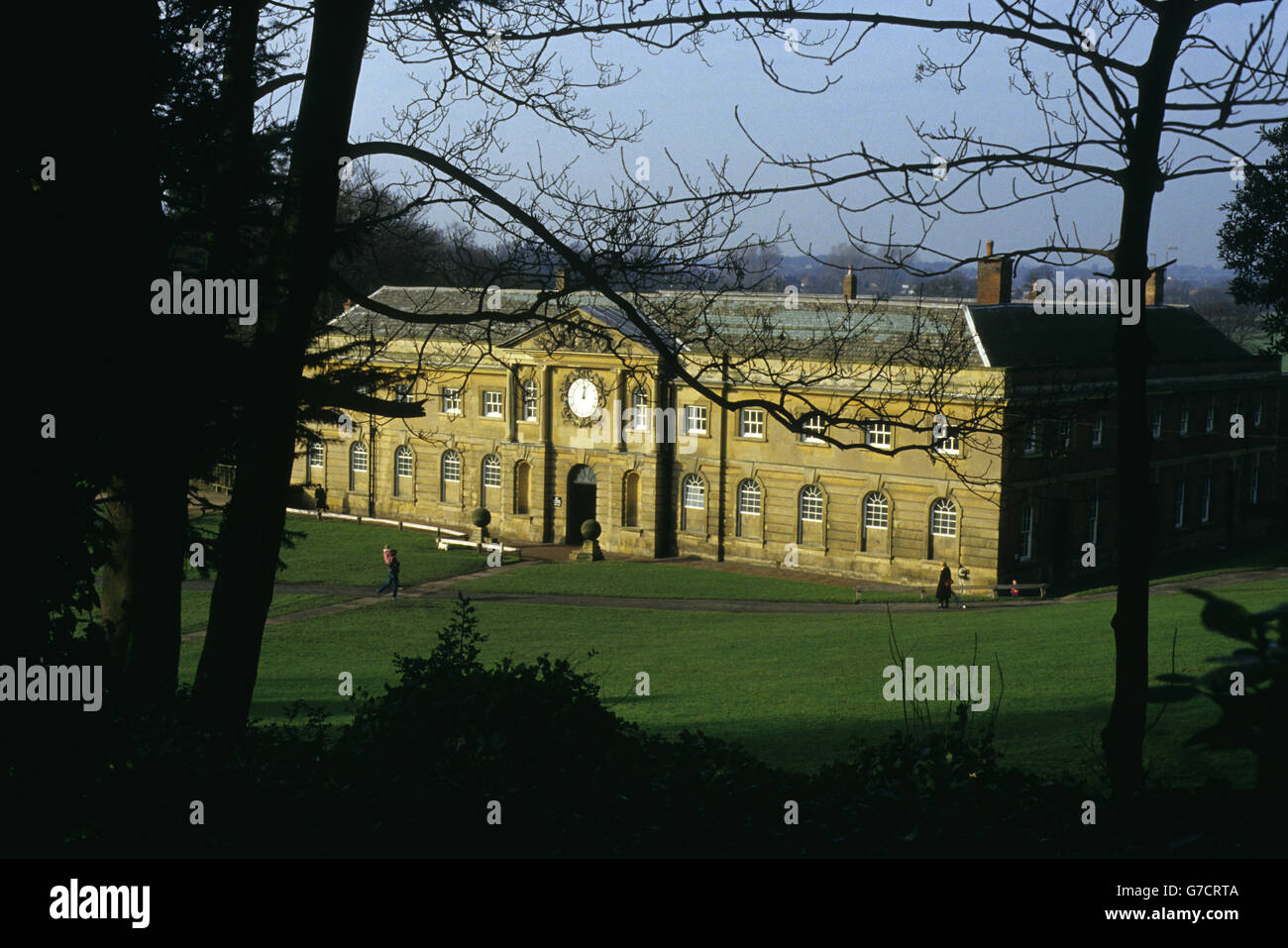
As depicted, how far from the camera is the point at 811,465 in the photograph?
49094 millimetres

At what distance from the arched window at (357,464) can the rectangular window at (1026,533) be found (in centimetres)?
3269

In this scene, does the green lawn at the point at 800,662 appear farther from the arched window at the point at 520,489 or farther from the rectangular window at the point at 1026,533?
the arched window at the point at 520,489

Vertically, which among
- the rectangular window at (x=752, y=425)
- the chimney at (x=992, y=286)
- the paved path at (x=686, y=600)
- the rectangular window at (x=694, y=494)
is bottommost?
the paved path at (x=686, y=600)

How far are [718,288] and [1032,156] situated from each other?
8.96ft

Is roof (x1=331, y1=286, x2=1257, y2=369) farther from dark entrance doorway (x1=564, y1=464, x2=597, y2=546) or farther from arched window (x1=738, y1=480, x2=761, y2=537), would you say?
dark entrance doorway (x1=564, y1=464, x2=597, y2=546)

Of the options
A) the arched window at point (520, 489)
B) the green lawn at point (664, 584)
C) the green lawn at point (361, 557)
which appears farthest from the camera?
the arched window at point (520, 489)

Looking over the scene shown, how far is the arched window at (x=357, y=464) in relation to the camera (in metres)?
→ 61.7

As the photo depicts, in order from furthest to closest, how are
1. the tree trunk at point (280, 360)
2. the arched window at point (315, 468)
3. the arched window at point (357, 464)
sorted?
the arched window at point (315, 468) → the arched window at point (357, 464) → the tree trunk at point (280, 360)

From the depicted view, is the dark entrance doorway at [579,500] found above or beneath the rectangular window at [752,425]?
beneath

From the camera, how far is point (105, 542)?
13273 mm

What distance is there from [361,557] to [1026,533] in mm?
26887

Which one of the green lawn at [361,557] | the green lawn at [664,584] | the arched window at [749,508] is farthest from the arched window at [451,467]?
the arched window at [749,508]
